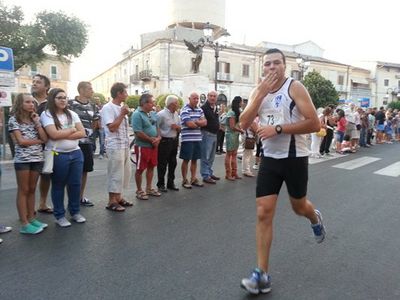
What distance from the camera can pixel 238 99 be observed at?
8.18m

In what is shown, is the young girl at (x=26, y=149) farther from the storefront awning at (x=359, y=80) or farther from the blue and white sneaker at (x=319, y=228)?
the storefront awning at (x=359, y=80)

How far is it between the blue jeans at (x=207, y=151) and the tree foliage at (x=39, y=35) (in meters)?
19.3

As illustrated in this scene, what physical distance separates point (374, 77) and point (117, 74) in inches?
1688

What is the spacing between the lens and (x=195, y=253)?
4.01m

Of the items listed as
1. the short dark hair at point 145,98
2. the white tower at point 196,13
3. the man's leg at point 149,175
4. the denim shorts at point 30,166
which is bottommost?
the man's leg at point 149,175

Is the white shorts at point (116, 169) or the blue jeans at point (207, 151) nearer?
the white shorts at point (116, 169)

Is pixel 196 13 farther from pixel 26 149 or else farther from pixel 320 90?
pixel 26 149

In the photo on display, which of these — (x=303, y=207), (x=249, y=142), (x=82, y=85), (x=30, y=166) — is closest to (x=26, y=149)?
(x=30, y=166)

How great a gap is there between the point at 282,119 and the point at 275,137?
0.56 ft

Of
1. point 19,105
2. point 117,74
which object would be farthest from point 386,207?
point 117,74

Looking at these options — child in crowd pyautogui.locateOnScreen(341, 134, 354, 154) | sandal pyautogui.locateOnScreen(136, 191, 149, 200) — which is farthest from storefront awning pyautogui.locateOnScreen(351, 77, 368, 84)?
sandal pyautogui.locateOnScreen(136, 191, 149, 200)

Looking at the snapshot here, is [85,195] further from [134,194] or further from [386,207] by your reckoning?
[386,207]

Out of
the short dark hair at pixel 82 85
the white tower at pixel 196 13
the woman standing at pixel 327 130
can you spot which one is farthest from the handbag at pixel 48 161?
the white tower at pixel 196 13

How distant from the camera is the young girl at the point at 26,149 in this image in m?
4.49
